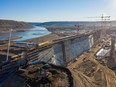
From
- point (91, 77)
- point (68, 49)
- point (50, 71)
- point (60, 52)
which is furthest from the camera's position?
point (68, 49)

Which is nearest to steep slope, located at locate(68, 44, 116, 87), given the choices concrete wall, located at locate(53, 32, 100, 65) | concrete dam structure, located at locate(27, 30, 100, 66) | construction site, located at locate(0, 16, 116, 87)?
construction site, located at locate(0, 16, 116, 87)

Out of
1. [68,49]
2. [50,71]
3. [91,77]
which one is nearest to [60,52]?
[68,49]

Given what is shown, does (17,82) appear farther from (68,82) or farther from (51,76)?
(68,82)

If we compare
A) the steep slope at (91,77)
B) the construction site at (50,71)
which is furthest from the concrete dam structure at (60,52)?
the steep slope at (91,77)

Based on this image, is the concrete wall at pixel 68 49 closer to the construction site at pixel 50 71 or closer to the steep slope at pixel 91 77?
the construction site at pixel 50 71

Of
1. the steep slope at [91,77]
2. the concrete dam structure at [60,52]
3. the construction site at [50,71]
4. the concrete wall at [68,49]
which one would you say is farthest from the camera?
the concrete wall at [68,49]

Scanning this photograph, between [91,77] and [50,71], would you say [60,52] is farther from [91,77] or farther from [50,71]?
[50,71]

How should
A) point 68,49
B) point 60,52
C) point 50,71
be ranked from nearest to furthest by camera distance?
point 50,71
point 60,52
point 68,49

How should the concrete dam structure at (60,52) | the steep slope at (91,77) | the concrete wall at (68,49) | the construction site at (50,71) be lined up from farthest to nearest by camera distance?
the concrete wall at (68,49), the concrete dam structure at (60,52), the steep slope at (91,77), the construction site at (50,71)

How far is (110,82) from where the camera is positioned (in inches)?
1178

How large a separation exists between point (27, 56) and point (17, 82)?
1011 cm

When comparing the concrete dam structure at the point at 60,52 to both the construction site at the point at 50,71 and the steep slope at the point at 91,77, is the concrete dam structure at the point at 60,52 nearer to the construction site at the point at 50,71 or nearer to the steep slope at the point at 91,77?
the construction site at the point at 50,71

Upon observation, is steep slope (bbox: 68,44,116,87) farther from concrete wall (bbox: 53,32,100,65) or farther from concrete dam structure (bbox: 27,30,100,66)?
concrete wall (bbox: 53,32,100,65)

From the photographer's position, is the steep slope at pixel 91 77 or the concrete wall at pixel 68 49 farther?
the concrete wall at pixel 68 49
